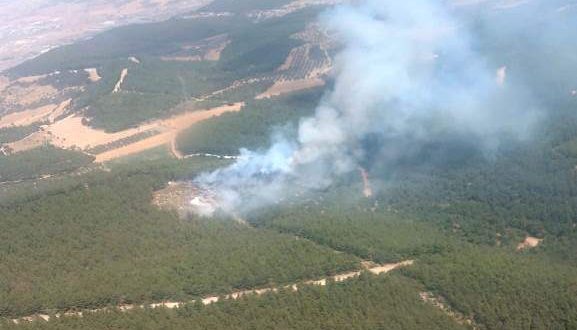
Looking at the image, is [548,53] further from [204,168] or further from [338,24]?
[204,168]

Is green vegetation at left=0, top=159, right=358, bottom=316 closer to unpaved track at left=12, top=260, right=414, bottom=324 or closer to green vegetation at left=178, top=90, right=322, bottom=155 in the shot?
unpaved track at left=12, top=260, right=414, bottom=324

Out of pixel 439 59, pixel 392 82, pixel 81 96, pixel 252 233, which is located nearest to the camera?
pixel 252 233

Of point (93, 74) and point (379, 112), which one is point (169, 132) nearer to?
point (379, 112)

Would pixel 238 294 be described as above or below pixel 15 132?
above

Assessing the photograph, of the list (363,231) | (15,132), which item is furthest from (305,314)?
(15,132)

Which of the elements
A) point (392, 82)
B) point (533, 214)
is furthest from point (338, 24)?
point (533, 214)

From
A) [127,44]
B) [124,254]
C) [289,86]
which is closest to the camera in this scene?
[124,254]

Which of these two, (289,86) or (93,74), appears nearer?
(289,86)
